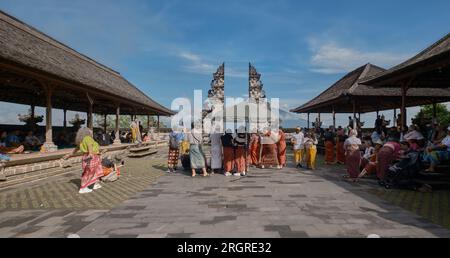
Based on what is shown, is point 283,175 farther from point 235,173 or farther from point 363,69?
point 363,69

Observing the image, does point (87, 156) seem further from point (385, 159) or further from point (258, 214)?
point (385, 159)

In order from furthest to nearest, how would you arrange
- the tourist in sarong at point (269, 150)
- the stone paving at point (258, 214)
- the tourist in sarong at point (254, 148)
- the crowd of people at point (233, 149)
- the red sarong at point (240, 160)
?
the tourist in sarong at point (254, 148)
the tourist in sarong at point (269, 150)
the red sarong at point (240, 160)
the crowd of people at point (233, 149)
the stone paving at point (258, 214)

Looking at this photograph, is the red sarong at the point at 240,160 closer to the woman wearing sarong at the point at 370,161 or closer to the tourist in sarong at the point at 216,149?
the tourist in sarong at the point at 216,149

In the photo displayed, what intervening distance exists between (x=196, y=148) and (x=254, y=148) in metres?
3.50

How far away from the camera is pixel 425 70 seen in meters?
8.15

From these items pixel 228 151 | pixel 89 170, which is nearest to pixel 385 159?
pixel 228 151

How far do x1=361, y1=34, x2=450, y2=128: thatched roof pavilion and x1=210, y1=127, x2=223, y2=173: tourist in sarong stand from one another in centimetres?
564

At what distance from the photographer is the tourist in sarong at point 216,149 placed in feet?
30.6

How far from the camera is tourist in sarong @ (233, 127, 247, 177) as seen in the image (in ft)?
30.2

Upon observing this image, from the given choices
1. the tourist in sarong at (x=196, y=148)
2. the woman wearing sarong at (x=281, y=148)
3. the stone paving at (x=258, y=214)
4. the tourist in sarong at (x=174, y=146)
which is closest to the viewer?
the stone paving at (x=258, y=214)

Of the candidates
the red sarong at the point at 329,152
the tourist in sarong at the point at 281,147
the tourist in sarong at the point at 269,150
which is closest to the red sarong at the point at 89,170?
the tourist in sarong at the point at 269,150

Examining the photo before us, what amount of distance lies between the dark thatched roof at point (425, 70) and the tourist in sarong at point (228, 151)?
210 inches

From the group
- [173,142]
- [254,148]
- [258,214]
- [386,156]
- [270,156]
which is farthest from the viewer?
[254,148]
